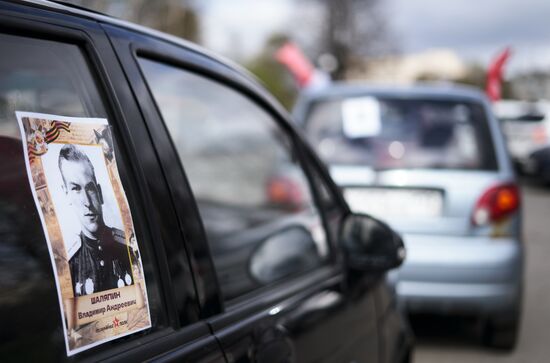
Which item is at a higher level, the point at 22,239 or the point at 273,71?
the point at 273,71

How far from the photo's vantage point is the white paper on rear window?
598 cm

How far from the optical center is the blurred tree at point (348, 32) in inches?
2073

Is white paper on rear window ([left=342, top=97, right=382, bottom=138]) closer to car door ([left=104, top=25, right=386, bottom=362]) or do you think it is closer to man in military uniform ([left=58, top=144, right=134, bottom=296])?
car door ([left=104, top=25, right=386, bottom=362])

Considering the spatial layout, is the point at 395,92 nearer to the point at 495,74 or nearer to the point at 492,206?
the point at 492,206

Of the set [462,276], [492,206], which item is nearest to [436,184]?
[492,206]

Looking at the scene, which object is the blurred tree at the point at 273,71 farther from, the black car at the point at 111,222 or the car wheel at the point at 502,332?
the black car at the point at 111,222

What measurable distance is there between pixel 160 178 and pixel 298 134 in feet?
3.36

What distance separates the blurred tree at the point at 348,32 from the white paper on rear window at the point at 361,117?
46.4 meters

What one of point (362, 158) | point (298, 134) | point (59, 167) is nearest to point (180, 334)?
point (59, 167)

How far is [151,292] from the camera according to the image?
171cm

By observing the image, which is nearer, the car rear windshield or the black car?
the black car

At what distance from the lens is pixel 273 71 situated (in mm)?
58469

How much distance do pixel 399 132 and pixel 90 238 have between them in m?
4.60

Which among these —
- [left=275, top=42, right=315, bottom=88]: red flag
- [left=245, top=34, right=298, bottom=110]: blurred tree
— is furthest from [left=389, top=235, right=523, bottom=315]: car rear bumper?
[left=245, top=34, right=298, bottom=110]: blurred tree
